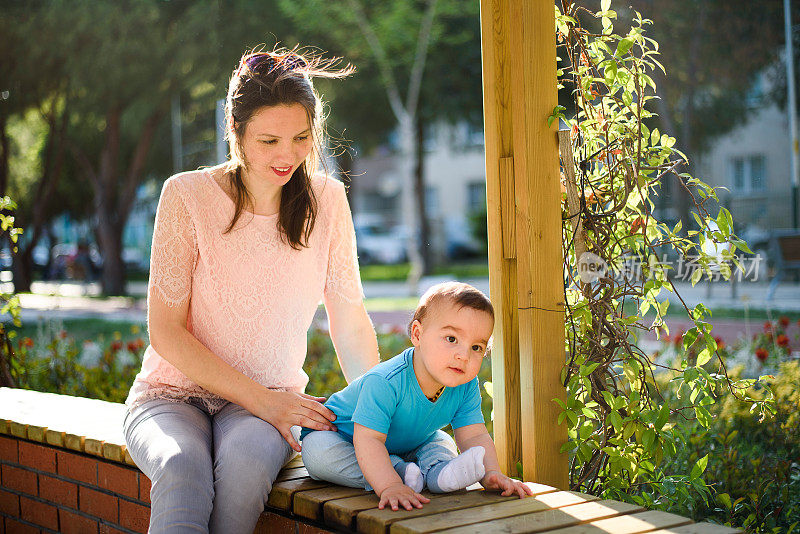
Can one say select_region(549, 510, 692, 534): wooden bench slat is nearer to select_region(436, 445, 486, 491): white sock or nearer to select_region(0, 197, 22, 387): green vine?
select_region(436, 445, 486, 491): white sock

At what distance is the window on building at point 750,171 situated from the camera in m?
16.5

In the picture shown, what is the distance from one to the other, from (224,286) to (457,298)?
0.76 metres

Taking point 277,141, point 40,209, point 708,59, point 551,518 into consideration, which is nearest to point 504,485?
point 551,518

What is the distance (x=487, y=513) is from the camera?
207cm

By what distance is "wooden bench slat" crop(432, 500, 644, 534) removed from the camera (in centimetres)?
194

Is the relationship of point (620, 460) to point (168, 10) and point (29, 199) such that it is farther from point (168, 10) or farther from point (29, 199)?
point (29, 199)

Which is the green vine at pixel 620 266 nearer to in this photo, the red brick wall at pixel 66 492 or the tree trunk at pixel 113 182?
the red brick wall at pixel 66 492

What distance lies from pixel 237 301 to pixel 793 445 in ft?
7.54

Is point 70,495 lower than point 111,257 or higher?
lower

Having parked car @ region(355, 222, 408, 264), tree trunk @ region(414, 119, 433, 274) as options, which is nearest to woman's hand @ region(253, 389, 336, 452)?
tree trunk @ region(414, 119, 433, 274)

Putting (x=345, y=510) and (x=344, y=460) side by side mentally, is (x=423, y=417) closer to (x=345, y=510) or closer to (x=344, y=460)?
(x=344, y=460)

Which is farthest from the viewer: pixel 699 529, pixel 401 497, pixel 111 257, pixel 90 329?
pixel 111 257

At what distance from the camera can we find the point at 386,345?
6820 mm

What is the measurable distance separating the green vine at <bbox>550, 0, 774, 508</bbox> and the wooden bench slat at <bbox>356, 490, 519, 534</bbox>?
34cm
